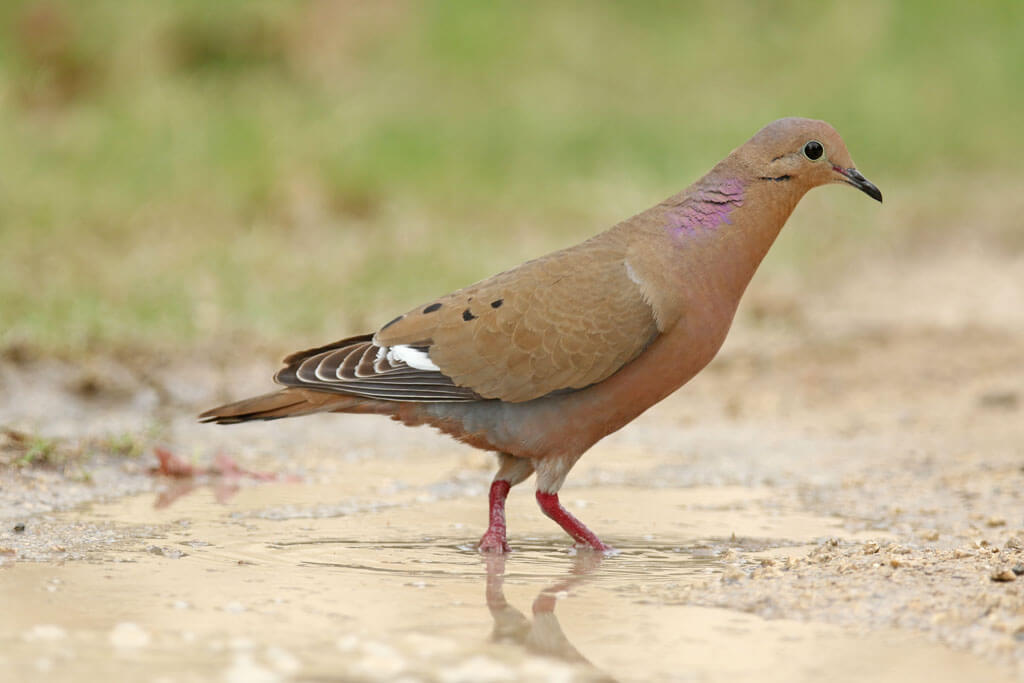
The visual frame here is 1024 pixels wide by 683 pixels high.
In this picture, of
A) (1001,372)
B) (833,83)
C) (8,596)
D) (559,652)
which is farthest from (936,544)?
(833,83)

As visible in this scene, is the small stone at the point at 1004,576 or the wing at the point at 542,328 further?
the wing at the point at 542,328

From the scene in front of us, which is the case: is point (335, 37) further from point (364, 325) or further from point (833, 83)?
point (364, 325)

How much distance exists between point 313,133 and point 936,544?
692cm

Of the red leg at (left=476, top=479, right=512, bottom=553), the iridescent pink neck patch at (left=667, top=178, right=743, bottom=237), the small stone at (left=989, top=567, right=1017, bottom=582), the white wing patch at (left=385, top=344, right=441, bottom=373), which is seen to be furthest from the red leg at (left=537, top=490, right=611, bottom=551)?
the small stone at (left=989, top=567, right=1017, bottom=582)

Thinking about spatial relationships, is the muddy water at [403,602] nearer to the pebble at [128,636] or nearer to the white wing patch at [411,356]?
the pebble at [128,636]

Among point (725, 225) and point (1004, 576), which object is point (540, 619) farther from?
point (725, 225)

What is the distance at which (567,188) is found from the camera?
1057cm

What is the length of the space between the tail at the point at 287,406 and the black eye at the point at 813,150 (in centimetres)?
147

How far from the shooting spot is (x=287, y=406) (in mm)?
4473

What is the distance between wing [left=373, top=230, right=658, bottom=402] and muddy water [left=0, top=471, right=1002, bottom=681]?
1.62 feet

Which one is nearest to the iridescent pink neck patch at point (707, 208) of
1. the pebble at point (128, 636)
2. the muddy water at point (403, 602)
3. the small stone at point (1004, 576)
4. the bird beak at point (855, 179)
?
the bird beak at point (855, 179)

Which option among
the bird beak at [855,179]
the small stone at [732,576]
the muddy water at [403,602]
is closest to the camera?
the muddy water at [403,602]

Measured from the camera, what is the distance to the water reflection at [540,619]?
10.3 feet

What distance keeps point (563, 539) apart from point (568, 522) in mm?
160
